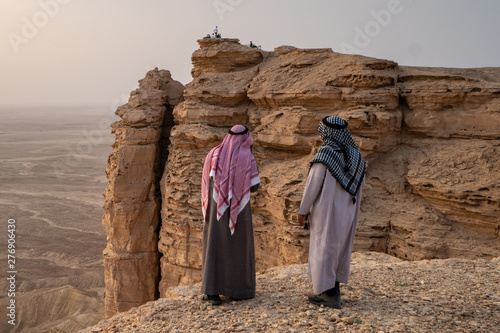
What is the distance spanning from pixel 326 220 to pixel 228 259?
120 centimetres

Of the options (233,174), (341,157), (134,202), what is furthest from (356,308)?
(134,202)

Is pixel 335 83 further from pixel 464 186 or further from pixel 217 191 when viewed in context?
pixel 217 191

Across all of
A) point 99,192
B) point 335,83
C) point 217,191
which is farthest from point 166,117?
point 99,192

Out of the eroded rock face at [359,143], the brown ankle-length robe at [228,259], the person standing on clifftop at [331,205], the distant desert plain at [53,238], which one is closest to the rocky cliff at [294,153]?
the eroded rock face at [359,143]

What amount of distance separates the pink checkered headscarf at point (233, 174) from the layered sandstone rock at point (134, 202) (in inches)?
335

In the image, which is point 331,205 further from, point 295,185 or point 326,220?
point 295,185

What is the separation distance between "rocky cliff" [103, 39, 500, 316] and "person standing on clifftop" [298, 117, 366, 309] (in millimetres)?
5795

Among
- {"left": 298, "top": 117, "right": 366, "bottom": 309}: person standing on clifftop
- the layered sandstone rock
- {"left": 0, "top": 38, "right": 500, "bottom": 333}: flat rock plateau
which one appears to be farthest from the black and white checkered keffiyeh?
the layered sandstone rock

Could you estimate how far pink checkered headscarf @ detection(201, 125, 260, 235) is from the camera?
15.9ft

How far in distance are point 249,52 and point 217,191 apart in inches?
348

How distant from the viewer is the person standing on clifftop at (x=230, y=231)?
4863mm

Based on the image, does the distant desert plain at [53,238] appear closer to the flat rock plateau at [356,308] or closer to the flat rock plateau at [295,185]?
the flat rock plateau at [295,185]

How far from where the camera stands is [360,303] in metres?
4.72

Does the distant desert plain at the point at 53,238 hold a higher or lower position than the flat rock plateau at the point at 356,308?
lower
